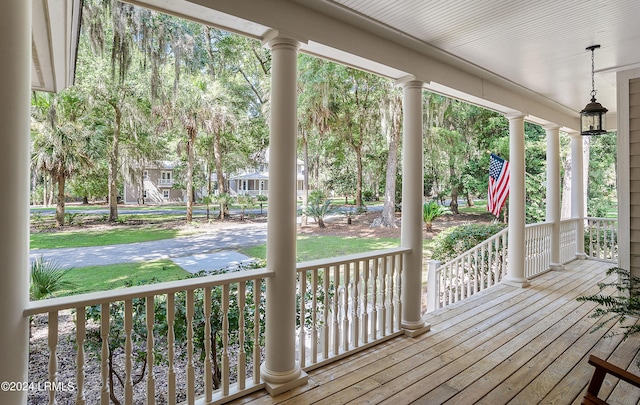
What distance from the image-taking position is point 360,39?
2648mm

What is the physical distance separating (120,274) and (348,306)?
17.1 ft

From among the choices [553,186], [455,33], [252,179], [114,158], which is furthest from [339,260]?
[252,179]

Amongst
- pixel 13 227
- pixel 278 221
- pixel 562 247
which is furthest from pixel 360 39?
pixel 562 247

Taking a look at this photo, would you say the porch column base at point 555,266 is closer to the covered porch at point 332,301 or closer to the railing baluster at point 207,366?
the covered porch at point 332,301

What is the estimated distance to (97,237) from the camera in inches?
263

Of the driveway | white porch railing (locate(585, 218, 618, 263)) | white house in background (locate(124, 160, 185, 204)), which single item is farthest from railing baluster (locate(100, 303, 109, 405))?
white porch railing (locate(585, 218, 618, 263))

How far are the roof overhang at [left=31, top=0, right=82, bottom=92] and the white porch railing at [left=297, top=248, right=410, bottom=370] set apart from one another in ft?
7.58

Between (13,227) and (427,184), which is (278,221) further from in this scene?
(427,184)

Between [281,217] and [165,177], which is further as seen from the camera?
[165,177]

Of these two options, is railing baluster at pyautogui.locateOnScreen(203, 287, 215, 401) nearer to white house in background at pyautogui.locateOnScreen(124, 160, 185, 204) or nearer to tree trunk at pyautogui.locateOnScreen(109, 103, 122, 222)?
tree trunk at pyautogui.locateOnScreen(109, 103, 122, 222)

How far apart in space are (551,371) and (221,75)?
8.29 metres

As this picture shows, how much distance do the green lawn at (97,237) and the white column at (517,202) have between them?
263 inches

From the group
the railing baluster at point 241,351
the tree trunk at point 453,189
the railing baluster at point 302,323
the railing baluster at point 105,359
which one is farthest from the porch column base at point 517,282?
the tree trunk at point 453,189

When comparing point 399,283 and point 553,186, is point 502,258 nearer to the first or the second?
point 553,186
